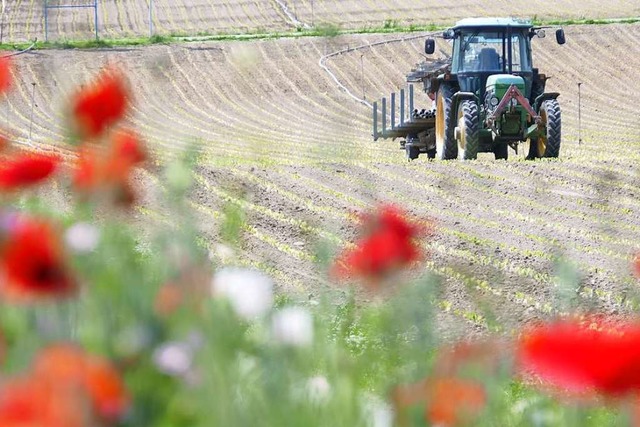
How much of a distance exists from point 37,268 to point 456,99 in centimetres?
1242

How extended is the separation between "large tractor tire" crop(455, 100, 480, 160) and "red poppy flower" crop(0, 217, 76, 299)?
11.7 m

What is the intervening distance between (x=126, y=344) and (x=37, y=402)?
59cm

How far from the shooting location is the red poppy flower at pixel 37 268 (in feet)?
4.45

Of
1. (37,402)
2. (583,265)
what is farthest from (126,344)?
(583,265)

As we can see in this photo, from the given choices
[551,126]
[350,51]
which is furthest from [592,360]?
[350,51]

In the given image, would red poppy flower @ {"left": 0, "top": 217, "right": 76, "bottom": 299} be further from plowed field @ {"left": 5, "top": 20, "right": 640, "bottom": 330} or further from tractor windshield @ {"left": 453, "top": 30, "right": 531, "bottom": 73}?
tractor windshield @ {"left": 453, "top": 30, "right": 531, "bottom": 73}

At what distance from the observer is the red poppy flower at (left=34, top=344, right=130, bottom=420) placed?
44.5 inches

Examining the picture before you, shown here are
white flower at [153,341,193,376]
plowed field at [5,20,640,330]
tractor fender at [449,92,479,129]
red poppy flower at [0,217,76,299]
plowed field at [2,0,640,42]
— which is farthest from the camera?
plowed field at [2,0,640,42]

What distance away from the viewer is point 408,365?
1.81 meters

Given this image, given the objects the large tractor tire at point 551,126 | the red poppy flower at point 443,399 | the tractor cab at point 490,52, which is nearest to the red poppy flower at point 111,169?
the red poppy flower at point 443,399

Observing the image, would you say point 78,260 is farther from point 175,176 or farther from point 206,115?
point 206,115

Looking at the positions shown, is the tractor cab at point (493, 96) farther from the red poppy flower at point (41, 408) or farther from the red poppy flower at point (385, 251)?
the red poppy flower at point (41, 408)

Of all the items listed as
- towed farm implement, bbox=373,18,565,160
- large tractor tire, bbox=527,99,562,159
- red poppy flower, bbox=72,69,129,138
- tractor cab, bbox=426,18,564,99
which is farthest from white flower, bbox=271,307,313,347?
tractor cab, bbox=426,18,564,99

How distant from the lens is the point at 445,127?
1392 centimetres
